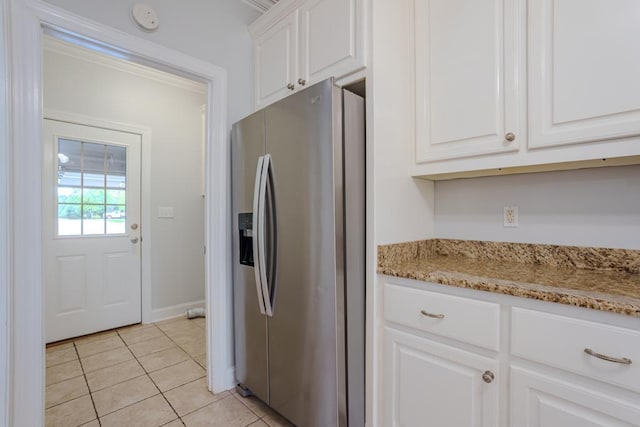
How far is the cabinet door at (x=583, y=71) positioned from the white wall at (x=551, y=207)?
0.34 meters

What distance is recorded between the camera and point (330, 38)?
1.50 m

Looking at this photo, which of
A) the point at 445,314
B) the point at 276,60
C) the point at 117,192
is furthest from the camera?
the point at 117,192

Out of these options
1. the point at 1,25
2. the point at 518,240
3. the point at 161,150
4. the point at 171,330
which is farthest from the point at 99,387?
the point at 518,240

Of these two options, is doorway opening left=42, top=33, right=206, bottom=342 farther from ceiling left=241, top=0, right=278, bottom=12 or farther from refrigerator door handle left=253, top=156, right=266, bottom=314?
refrigerator door handle left=253, top=156, right=266, bottom=314

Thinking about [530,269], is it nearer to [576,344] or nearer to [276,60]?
[576,344]

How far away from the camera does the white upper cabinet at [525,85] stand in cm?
108

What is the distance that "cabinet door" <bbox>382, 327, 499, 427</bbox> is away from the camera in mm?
1074

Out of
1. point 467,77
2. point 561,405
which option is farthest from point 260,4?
point 561,405

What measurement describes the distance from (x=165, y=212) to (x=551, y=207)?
338cm

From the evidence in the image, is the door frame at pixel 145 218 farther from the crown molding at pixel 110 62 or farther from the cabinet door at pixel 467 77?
the cabinet door at pixel 467 77

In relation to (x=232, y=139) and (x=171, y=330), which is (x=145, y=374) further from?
(x=232, y=139)

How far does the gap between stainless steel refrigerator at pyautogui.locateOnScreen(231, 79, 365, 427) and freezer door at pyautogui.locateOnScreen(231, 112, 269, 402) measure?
0.07 feet

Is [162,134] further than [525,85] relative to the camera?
Yes

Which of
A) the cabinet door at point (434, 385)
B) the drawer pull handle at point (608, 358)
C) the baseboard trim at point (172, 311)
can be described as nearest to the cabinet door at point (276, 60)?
the cabinet door at point (434, 385)
